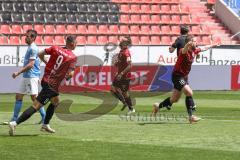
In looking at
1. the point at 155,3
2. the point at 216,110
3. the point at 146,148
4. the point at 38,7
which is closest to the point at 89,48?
the point at 38,7

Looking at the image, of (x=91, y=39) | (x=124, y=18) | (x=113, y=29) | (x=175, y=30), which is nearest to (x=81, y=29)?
(x=91, y=39)

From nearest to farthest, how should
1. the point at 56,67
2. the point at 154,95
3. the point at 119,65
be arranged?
the point at 56,67 < the point at 119,65 < the point at 154,95

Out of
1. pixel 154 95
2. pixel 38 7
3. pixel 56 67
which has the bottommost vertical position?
pixel 154 95

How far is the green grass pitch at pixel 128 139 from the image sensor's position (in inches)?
391

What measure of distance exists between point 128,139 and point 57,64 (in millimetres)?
1967

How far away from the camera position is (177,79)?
611 inches

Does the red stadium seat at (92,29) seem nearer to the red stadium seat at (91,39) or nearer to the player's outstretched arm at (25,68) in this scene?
the red stadium seat at (91,39)

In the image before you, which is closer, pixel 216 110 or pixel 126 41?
pixel 126 41

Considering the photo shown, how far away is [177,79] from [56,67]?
3.85 meters

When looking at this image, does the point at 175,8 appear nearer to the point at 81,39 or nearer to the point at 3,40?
the point at 81,39

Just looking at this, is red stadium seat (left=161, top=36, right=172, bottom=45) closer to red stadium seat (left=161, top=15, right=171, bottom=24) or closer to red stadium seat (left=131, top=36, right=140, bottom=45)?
red stadium seat (left=131, top=36, right=140, bottom=45)

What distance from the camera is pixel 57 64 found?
12570mm

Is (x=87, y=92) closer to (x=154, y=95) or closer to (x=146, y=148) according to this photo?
(x=154, y=95)

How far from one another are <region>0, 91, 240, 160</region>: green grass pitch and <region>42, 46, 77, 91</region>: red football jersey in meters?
1.04
